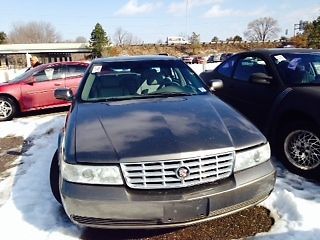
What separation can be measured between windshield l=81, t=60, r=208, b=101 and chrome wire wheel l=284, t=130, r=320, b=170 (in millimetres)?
1236

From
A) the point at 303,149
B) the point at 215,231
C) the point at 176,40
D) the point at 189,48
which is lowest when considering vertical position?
the point at 189,48

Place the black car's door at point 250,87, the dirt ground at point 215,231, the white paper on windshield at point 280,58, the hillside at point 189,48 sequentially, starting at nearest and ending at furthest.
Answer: the dirt ground at point 215,231, the black car's door at point 250,87, the white paper on windshield at point 280,58, the hillside at point 189,48

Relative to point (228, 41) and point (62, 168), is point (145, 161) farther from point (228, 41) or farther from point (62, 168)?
point (228, 41)

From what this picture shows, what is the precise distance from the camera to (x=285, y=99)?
173 inches

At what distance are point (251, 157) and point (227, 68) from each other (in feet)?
11.6

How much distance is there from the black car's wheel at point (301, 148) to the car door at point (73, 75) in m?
6.48

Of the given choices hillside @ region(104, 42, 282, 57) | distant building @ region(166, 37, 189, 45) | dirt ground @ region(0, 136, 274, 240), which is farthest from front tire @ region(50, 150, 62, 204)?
distant building @ region(166, 37, 189, 45)

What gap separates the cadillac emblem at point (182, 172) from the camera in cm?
259

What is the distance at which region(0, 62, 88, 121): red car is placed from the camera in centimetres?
882

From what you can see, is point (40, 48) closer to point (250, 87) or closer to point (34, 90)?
point (34, 90)

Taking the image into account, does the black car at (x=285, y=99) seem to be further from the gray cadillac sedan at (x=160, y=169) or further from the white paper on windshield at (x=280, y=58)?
the gray cadillac sedan at (x=160, y=169)

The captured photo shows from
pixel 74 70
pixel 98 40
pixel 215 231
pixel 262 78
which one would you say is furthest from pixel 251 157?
pixel 98 40

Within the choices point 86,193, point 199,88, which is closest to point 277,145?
point 199,88

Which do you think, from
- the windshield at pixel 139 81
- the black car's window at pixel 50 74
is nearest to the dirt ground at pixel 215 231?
the windshield at pixel 139 81
